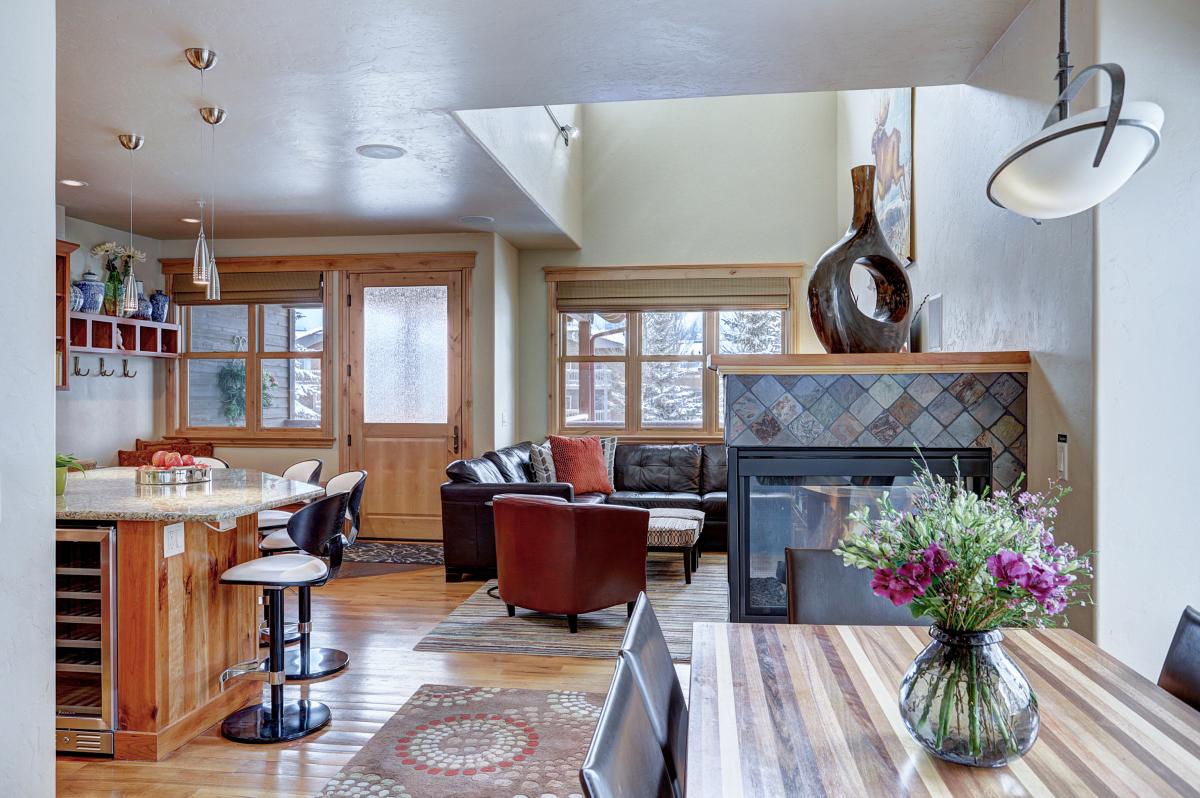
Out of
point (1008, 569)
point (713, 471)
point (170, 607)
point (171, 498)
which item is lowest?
point (170, 607)

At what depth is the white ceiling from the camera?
2.58m

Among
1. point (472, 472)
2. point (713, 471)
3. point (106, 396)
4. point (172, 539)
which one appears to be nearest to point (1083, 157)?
point (172, 539)

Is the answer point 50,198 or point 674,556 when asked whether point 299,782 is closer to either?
point 50,198

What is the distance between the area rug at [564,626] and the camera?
12.3ft

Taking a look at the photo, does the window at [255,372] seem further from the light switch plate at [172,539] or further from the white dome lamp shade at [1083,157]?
the white dome lamp shade at [1083,157]

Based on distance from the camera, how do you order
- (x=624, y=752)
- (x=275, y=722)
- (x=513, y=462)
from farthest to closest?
(x=513, y=462) < (x=275, y=722) < (x=624, y=752)

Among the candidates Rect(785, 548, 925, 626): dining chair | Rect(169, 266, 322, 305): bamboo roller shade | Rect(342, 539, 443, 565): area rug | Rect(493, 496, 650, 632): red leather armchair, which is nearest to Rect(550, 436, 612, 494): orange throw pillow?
Rect(342, 539, 443, 565): area rug

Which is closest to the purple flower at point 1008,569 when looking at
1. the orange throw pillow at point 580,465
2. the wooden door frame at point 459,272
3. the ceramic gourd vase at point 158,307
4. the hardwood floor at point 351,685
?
the hardwood floor at point 351,685

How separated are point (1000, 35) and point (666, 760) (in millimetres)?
2642

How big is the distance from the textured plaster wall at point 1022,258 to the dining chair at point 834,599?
24.6 inches

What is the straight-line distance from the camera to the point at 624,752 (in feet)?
3.37

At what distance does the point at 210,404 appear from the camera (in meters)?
6.48

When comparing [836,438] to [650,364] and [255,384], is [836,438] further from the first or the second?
[255,384]

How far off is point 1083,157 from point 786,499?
175cm
